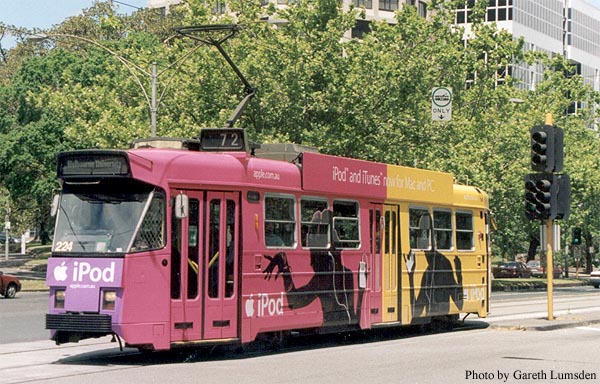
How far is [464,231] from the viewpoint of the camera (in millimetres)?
23406

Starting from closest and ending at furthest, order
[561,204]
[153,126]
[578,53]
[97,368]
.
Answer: [97,368]
[561,204]
[153,126]
[578,53]

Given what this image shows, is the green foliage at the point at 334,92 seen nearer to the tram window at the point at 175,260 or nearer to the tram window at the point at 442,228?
the tram window at the point at 442,228

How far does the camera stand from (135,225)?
51.5ft

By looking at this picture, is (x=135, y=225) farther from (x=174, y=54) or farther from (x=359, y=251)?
(x=174, y=54)

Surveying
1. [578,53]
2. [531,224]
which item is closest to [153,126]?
[531,224]

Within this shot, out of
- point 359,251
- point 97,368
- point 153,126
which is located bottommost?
point 97,368

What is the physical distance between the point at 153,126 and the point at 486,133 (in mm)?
22563

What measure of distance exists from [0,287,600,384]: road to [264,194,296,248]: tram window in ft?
5.73

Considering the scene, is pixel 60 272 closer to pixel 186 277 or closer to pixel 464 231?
pixel 186 277

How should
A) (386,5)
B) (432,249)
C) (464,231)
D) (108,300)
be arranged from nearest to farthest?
(108,300)
(432,249)
(464,231)
(386,5)

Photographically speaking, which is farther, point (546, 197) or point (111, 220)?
point (546, 197)

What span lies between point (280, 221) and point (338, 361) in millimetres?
2735

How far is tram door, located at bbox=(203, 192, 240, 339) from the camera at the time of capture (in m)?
16.3

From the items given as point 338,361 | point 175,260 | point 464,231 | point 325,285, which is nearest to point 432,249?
point 464,231
